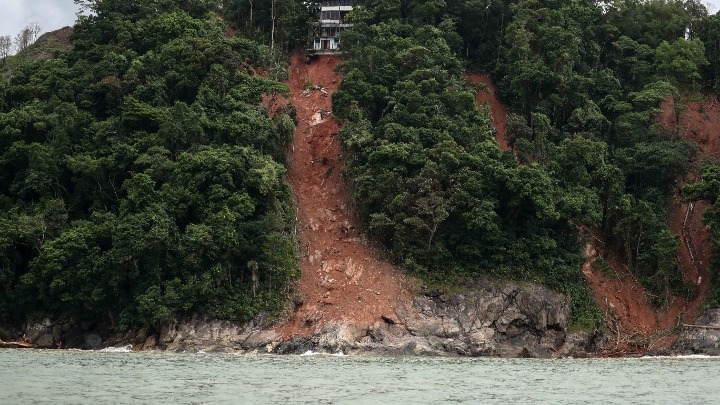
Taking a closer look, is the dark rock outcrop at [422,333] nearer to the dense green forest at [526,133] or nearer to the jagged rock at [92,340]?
the jagged rock at [92,340]

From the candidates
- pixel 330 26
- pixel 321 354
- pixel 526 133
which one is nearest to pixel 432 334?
pixel 321 354

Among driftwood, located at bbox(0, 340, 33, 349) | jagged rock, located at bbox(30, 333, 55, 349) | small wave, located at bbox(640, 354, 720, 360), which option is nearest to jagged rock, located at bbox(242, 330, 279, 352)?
jagged rock, located at bbox(30, 333, 55, 349)

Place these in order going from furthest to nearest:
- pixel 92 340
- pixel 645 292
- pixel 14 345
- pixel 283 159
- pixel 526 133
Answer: pixel 526 133
pixel 283 159
pixel 645 292
pixel 92 340
pixel 14 345

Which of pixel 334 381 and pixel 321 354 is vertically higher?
pixel 334 381

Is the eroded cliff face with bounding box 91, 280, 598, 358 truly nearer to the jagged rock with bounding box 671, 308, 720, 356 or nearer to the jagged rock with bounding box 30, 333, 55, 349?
the jagged rock with bounding box 30, 333, 55, 349

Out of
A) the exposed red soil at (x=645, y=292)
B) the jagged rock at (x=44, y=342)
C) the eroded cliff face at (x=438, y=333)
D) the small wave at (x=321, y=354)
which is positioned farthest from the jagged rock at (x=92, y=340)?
the exposed red soil at (x=645, y=292)

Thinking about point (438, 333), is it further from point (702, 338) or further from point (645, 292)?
point (702, 338)
